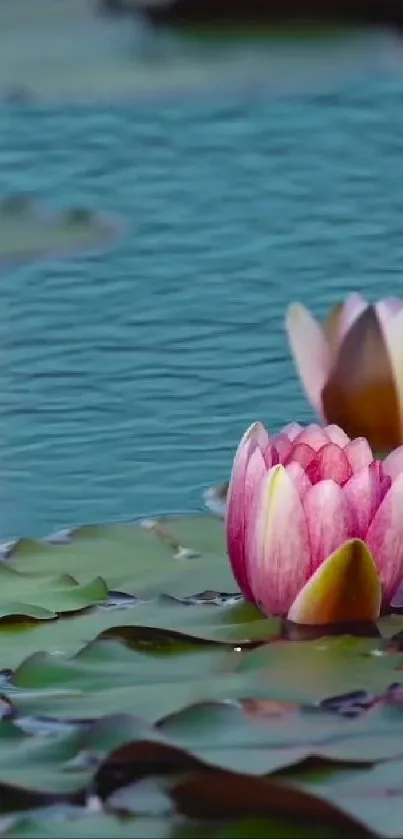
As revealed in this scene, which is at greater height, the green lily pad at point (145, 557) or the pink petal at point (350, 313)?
the pink petal at point (350, 313)

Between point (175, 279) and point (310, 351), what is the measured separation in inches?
21.4

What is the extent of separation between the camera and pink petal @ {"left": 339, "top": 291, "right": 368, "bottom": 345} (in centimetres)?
128

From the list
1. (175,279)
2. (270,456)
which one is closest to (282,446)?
(270,456)

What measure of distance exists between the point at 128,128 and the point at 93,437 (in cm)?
103

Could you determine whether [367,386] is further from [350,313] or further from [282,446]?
[282,446]

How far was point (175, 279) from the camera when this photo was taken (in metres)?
1.85

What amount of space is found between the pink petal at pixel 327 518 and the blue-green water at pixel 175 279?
292 mm

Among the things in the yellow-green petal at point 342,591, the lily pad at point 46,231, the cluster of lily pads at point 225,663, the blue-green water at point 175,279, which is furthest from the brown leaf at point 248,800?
the lily pad at point 46,231

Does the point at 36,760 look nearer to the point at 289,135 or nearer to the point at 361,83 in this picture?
the point at 289,135

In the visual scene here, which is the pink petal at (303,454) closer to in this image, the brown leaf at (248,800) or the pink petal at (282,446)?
the pink petal at (282,446)

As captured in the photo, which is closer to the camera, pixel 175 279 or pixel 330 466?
pixel 330 466

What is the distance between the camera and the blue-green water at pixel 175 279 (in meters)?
1.41

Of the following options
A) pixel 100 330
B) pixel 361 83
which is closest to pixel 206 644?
pixel 100 330

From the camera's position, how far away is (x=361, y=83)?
2621 mm
